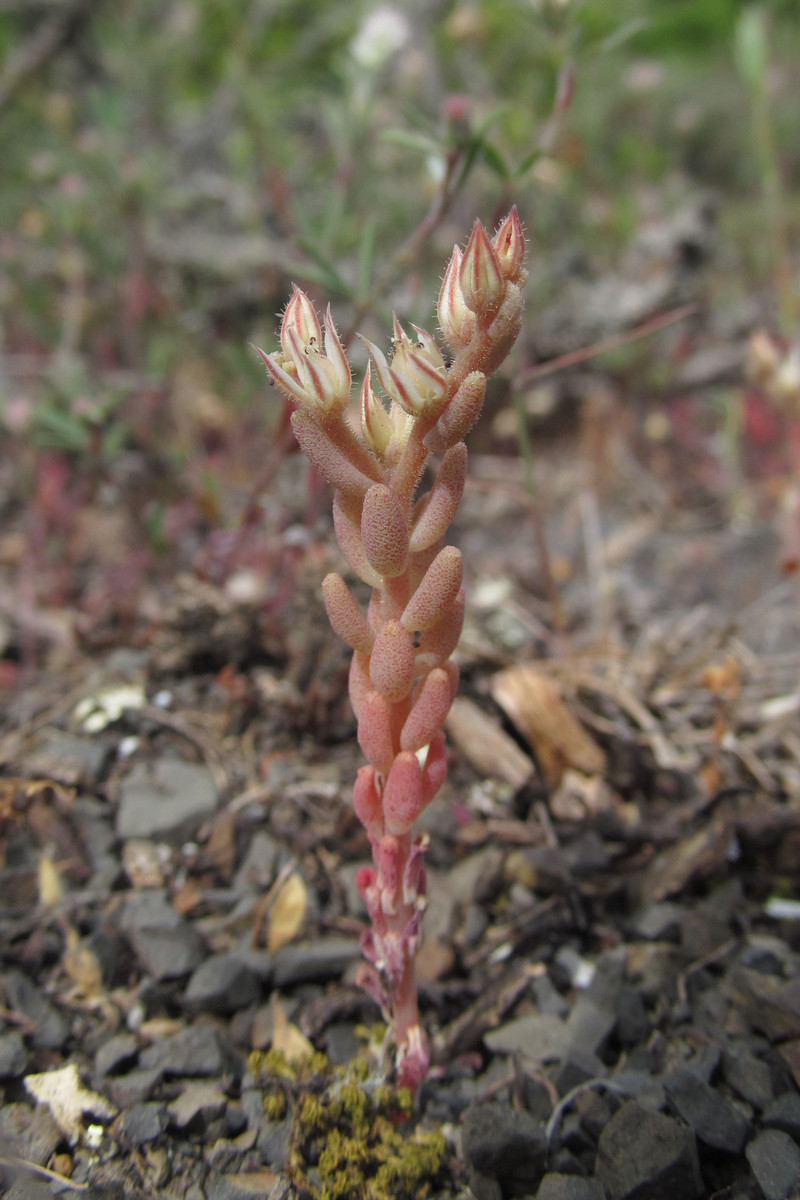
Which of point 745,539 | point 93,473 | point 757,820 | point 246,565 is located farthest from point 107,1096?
point 745,539

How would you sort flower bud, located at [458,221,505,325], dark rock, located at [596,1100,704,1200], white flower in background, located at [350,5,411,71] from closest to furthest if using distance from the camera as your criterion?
1. flower bud, located at [458,221,505,325]
2. dark rock, located at [596,1100,704,1200]
3. white flower in background, located at [350,5,411,71]

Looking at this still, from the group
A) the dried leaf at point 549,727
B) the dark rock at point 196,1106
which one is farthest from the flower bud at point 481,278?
the dark rock at point 196,1106

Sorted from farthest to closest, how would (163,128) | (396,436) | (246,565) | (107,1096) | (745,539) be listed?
(163,128) < (745,539) < (246,565) < (107,1096) < (396,436)

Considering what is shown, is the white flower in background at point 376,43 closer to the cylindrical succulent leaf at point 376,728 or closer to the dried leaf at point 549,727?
the dried leaf at point 549,727

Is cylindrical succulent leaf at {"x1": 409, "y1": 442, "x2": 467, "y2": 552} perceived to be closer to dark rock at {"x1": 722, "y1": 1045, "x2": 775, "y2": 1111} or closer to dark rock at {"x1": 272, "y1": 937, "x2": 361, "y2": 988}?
dark rock at {"x1": 272, "y1": 937, "x2": 361, "y2": 988}

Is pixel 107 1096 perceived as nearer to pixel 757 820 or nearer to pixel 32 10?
pixel 757 820

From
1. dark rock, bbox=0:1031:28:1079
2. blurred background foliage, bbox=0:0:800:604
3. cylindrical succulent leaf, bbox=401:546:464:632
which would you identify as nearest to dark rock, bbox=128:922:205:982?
dark rock, bbox=0:1031:28:1079
